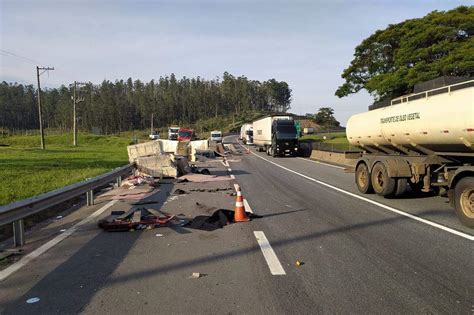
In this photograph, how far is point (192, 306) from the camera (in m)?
4.70

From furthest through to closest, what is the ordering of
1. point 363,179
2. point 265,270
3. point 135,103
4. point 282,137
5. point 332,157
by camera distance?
1. point 135,103
2. point 282,137
3. point 332,157
4. point 363,179
5. point 265,270

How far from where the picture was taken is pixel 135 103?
551ft

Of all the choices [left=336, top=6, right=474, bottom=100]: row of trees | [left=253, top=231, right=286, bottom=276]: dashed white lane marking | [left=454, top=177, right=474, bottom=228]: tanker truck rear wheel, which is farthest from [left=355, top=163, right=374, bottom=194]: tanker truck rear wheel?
[left=336, top=6, right=474, bottom=100]: row of trees

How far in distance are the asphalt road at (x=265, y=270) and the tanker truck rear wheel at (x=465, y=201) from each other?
0.78 ft

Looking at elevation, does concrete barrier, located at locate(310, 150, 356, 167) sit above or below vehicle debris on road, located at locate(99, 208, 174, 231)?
below

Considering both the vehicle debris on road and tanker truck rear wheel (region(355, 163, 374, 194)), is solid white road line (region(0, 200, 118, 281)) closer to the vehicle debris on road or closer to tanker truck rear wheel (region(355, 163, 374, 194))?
the vehicle debris on road

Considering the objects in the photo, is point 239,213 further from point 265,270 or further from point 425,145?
point 425,145

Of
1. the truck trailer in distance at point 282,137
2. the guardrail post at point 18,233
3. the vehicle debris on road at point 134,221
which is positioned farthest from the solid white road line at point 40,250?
the truck trailer in distance at point 282,137

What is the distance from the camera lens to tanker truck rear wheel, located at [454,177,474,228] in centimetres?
867

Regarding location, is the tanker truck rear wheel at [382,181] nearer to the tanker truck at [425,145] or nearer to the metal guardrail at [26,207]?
the tanker truck at [425,145]

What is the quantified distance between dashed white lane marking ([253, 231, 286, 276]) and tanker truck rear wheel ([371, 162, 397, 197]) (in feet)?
17.7

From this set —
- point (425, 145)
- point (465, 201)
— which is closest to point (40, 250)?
point (465, 201)

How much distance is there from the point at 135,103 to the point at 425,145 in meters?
164

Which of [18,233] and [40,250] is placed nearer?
[40,250]
